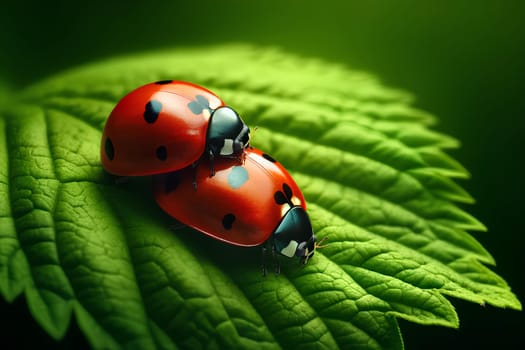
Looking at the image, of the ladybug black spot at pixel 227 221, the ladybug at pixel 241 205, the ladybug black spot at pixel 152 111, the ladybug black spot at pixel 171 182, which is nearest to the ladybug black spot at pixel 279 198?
the ladybug at pixel 241 205

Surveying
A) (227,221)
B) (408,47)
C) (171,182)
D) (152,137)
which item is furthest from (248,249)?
(408,47)

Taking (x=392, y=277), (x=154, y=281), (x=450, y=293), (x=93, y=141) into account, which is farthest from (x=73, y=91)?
Result: (x=450, y=293)

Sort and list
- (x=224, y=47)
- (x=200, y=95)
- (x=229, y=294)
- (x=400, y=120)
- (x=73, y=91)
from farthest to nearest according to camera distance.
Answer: (x=224, y=47) < (x=400, y=120) < (x=73, y=91) < (x=200, y=95) < (x=229, y=294)

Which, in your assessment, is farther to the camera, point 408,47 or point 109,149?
point 408,47

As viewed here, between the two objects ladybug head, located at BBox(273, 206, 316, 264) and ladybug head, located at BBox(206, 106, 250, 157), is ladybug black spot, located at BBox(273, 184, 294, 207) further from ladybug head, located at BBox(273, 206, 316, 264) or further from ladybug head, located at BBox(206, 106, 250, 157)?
ladybug head, located at BBox(206, 106, 250, 157)

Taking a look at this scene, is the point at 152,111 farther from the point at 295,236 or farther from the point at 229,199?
the point at 295,236

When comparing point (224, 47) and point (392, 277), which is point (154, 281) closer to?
point (392, 277)
